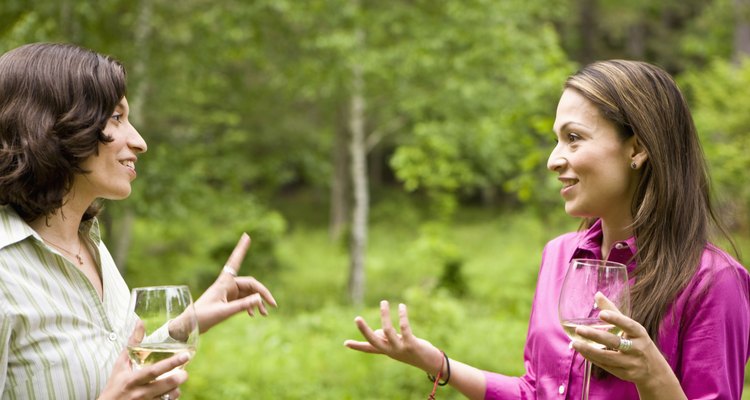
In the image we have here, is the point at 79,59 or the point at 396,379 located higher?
the point at 79,59

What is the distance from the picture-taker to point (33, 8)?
299 inches

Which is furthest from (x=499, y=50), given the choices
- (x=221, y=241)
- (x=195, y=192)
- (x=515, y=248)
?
(x=515, y=248)

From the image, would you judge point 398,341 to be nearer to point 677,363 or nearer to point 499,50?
point 677,363

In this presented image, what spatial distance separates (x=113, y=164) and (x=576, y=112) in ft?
3.97

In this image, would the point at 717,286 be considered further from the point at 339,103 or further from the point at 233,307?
the point at 339,103

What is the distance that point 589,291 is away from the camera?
179 centimetres

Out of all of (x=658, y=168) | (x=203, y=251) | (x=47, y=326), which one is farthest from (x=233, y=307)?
(x=203, y=251)

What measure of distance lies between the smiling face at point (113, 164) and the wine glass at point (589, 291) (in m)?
1.13

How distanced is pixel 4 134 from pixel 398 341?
1.10m

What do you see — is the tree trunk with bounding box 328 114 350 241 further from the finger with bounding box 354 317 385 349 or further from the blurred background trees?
the finger with bounding box 354 317 385 349

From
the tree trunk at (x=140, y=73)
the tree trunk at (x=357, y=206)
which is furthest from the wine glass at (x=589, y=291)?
the tree trunk at (x=357, y=206)

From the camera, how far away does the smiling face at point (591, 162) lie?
212 cm

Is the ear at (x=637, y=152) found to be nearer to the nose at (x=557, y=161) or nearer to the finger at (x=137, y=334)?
the nose at (x=557, y=161)

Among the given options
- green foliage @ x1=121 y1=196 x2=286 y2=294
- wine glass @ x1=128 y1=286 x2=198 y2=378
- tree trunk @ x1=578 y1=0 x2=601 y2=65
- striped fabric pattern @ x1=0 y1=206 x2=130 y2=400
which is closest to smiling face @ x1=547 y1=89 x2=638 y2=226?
wine glass @ x1=128 y1=286 x2=198 y2=378
